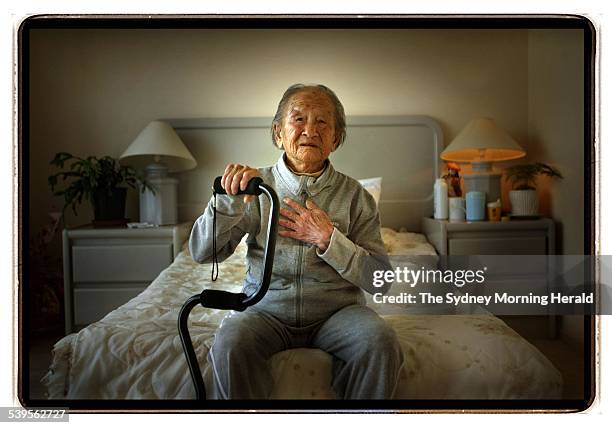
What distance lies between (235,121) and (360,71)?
1.00 feet

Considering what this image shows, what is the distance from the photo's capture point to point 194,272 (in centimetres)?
133

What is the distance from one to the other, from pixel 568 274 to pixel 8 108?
1.35 m

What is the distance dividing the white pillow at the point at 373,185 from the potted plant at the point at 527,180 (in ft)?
0.97

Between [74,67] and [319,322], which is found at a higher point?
[74,67]

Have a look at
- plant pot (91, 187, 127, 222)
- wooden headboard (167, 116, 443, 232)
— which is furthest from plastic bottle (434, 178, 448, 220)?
plant pot (91, 187, 127, 222)

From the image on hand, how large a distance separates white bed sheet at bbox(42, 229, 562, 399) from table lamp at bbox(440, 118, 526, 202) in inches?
7.5

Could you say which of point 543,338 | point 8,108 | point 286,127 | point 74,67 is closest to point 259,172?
point 286,127

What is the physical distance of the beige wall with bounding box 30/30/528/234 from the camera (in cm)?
135

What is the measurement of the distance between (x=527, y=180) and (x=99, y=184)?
0.98 metres

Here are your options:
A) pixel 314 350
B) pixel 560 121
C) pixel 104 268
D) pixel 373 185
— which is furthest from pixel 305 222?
pixel 560 121

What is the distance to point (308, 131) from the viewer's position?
4.27ft

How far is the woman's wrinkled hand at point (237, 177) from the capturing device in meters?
1.30

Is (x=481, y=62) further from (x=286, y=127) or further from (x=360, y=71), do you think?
(x=286, y=127)
